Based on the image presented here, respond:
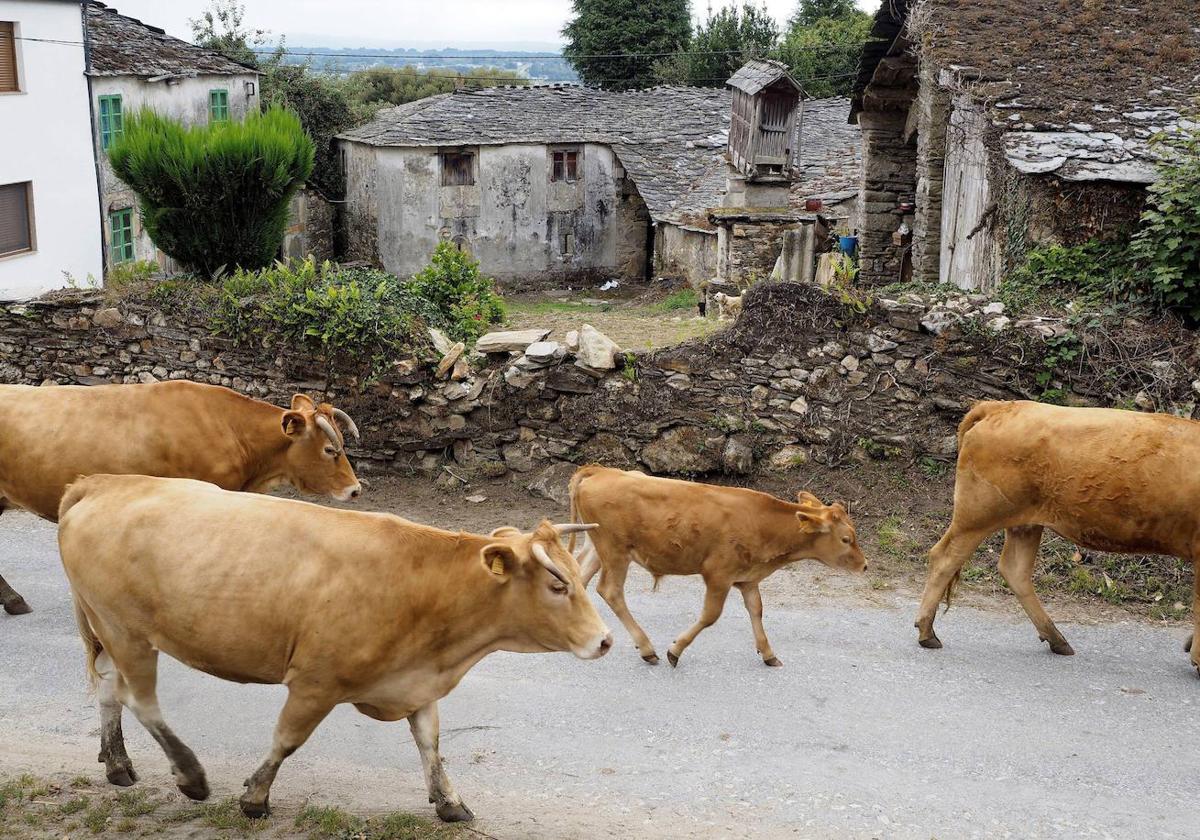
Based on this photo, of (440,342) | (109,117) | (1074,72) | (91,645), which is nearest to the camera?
(91,645)

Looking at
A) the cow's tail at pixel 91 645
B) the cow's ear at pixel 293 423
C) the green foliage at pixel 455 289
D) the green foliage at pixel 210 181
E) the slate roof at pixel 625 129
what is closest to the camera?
the cow's tail at pixel 91 645

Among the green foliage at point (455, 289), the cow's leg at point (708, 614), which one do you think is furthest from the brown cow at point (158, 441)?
the green foliage at point (455, 289)

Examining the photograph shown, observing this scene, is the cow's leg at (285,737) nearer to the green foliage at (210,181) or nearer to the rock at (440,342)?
the rock at (440,342)

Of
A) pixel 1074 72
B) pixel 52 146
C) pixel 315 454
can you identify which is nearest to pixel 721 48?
pixel 52 146

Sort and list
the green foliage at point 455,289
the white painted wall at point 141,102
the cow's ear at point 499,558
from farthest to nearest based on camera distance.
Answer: the white painted wall at point 141,102 < the green foliage at point 455,289 < the cow's ear at point 499,558

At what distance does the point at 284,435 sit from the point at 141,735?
2415 mm

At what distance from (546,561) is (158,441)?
164 inches

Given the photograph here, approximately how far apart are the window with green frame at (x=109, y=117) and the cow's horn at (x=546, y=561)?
2553cm

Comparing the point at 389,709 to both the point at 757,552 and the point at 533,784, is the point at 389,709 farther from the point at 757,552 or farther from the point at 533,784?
the point at 757,552

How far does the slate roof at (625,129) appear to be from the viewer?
1258 inches

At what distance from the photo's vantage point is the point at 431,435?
11.6 m

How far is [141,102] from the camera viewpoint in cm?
2653

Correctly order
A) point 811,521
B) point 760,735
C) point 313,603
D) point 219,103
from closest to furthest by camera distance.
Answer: point 313,603 → point 760,735 → point 811,521 → point 219,103

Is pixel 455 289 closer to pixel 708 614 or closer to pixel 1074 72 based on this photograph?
pixel 708 614
